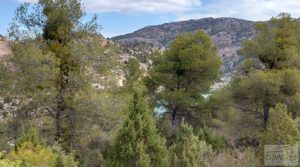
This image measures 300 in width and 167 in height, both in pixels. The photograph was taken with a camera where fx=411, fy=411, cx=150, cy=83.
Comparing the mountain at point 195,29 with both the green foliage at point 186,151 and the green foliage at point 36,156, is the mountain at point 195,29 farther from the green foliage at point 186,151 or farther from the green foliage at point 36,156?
the green foliage at point 36,156

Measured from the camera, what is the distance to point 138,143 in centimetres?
1221

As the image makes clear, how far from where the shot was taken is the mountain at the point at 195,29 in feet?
290

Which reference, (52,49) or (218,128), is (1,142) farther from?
(218,128)

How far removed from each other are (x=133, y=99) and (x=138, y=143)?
1.34 m

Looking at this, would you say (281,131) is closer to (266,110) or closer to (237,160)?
(237,160)

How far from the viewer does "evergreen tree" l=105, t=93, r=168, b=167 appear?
12.2 m

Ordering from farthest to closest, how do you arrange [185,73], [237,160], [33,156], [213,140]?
[185,73] → [213,140] → [237,160] → [33,156]

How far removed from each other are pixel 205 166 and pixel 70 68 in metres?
6.98

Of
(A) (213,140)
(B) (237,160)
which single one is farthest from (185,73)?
(B) (237,160)

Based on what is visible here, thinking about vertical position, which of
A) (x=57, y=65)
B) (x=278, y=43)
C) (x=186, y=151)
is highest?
(x=278, y=43)

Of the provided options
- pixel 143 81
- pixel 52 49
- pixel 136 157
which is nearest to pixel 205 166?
pixel 136 157

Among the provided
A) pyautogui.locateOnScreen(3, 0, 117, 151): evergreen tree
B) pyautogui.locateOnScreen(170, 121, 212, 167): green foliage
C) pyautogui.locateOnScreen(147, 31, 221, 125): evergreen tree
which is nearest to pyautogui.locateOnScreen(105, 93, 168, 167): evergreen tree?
pyautogui.locateOnScreen(170, 121, 212, 167): green foliage

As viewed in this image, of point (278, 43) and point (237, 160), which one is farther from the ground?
point (278, 43)

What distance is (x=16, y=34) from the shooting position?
1597 centimetres
